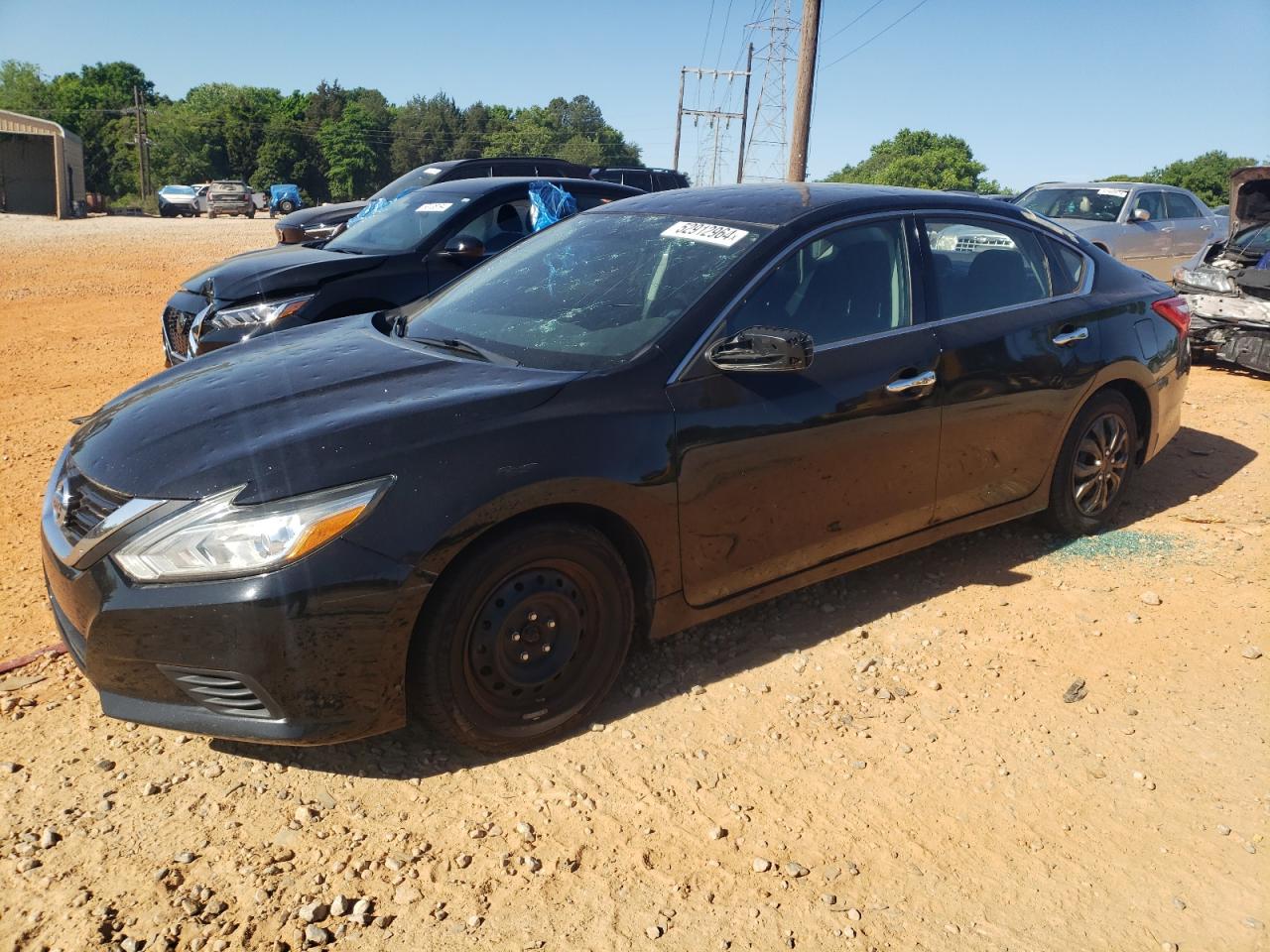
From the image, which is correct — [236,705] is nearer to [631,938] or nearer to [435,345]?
[631,938]

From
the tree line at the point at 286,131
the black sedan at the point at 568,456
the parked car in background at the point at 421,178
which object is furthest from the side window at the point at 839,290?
the tree line at the point at 286,131

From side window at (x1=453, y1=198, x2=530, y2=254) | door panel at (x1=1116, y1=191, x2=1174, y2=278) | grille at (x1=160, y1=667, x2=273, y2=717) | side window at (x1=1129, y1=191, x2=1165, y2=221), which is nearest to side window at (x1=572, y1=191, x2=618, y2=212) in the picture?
side window at (x1=453, y1=198, x2=530, y2=254)

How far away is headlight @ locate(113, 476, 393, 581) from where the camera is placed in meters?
2.62

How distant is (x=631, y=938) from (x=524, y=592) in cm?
101

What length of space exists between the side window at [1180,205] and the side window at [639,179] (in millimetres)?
7936

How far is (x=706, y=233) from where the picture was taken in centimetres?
385

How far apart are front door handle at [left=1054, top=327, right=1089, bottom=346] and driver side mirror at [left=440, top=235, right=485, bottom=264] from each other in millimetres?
4224

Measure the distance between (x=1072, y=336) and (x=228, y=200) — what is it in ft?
171

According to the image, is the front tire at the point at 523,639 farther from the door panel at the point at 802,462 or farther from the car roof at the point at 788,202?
the car roof at the point at 788,202

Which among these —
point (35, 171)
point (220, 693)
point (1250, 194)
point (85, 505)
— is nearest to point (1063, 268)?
point (220, 693)

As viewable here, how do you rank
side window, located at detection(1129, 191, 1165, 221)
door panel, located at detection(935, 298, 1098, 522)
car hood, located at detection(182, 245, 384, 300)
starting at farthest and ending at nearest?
side window, located at detection(1129, 191, 1165, 221), car hood, located at detection(182, 245, 384, 300), door panel, located at detection(935, 298, 1098, 522)

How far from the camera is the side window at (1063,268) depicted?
467 cm

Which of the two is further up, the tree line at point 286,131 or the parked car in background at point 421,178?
the tree line at point 286,131

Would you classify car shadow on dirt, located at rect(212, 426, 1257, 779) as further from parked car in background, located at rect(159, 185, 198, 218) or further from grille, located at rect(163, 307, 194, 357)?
parked car in background, located at rect(159, 185, 198, 218)
